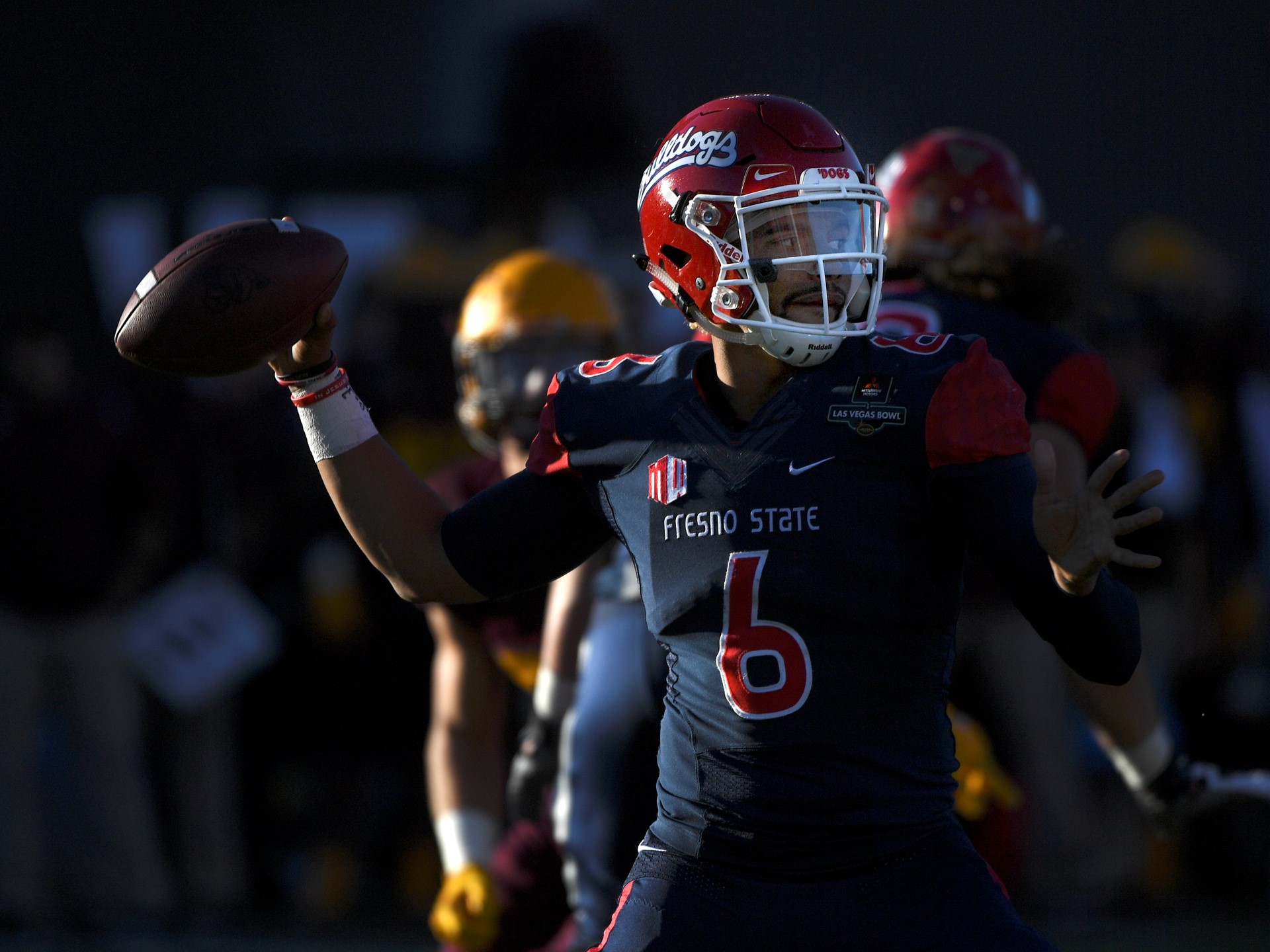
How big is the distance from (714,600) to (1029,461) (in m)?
0.43

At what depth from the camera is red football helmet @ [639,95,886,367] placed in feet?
7.16

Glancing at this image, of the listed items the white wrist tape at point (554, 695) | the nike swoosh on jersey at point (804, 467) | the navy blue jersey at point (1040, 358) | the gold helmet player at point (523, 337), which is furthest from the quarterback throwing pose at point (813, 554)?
the gold helmet player at point (523, 337)

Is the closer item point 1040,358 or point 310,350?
point 310,350

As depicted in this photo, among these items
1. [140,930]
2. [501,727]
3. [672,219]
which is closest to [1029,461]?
[672,219]

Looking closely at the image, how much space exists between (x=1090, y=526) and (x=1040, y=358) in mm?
1019

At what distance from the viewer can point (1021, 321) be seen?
2.95m

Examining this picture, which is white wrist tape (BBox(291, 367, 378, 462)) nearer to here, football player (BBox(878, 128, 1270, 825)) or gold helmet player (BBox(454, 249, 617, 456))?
football player (BBox(878, 128, 1270, 825))

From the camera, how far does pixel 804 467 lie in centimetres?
208

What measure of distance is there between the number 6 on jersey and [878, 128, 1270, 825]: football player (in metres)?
0.88

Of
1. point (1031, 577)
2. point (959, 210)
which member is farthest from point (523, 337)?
point (1031, 577)

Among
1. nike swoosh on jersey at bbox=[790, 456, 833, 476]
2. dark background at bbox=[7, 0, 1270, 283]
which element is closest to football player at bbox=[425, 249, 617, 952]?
nike swoosh on jersey at bbox=[790, 456, 833, 476]

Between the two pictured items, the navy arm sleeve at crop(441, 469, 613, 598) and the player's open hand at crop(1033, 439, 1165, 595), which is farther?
the navy arm sleeve at crop(441, 469, 613, 598)

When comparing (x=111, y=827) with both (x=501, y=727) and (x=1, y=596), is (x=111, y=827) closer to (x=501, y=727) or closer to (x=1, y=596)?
(x=1, y=596)

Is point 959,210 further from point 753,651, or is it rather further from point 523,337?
point 753,651
